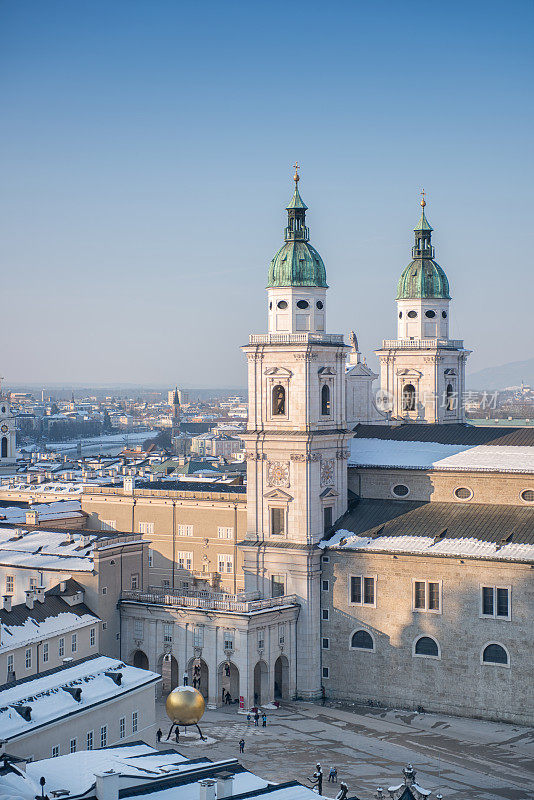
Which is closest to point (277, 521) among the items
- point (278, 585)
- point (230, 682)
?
point (278, 585)

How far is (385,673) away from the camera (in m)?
82.0

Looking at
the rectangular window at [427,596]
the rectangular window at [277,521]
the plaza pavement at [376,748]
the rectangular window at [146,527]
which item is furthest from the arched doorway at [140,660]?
the rectangular window at [146,527]

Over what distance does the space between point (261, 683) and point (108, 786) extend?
3812 centimetres

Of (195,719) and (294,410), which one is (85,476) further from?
(195,719)

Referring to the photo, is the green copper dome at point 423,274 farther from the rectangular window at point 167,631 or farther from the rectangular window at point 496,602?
the rectangular window at point 167,631

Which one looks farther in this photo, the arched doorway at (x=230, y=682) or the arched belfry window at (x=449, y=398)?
the arched belfry window at (x=449, y=398)

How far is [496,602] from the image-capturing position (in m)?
78.0

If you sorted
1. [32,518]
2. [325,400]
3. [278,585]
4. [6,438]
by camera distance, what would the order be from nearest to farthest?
[278,585]
[325,400]
[32,518]
[6,438]

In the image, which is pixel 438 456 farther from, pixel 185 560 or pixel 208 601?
pixel 185 560

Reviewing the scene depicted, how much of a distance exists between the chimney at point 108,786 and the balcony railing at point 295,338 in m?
45.2

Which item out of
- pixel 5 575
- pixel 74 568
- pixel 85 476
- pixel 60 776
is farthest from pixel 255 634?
pixel 85 476

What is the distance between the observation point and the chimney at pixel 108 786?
1732 inches

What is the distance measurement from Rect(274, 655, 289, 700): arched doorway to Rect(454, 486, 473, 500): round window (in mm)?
15611

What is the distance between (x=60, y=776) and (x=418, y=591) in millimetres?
37440
